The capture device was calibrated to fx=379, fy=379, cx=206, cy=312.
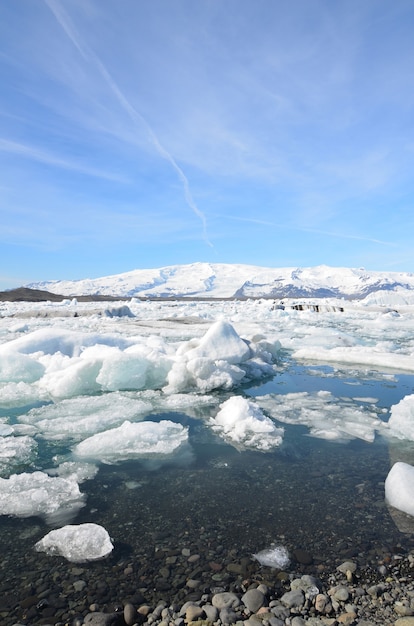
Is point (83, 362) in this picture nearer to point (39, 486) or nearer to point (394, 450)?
point (39, 486)

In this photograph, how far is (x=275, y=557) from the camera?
2.23 metres

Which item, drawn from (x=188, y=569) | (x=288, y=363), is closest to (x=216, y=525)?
(x=188, y=569)

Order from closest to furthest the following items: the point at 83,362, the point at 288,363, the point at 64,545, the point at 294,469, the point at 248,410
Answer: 1. the point at 64,545
2. the point at 294,469
3. the point at 248,410
4. the point at 83,362
5. the point at 288,363

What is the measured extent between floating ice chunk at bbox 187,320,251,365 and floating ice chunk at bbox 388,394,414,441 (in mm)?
3418

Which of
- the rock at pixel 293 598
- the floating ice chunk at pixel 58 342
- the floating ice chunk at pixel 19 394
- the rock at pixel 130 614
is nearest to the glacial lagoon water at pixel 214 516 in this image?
the rock at pixel 130 614

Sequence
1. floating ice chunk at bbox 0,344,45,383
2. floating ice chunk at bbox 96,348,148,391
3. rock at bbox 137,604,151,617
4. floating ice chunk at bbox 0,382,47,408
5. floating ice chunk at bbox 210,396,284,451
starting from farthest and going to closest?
floating ice chunk at bbox 0,344,45,383 < floating ice chunk at bbox 96,348,148,391 < floating ice chunk at bbox 0,382,47,408 < floating ice chunk at bbox 210,396,284,451 < rock at bbox 137,604,151,617

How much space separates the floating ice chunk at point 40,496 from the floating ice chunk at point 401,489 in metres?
2.30

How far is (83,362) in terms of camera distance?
6.32m

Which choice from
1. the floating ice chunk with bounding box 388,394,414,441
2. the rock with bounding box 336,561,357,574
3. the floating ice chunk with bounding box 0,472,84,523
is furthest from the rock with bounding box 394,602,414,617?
the floating ice chunk with bounding box 388,394,414,441

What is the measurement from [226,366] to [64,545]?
4.70 m

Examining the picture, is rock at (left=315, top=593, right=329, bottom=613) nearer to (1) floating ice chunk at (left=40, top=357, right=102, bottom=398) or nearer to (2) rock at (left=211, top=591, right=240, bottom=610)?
(2) rock at (left=211, top=591, right=240, bottom=610)

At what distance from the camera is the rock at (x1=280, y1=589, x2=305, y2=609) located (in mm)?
1847

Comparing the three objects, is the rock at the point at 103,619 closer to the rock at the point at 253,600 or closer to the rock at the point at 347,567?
the rock at the point at 253,600

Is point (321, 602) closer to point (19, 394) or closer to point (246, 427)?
point (246, 427)
